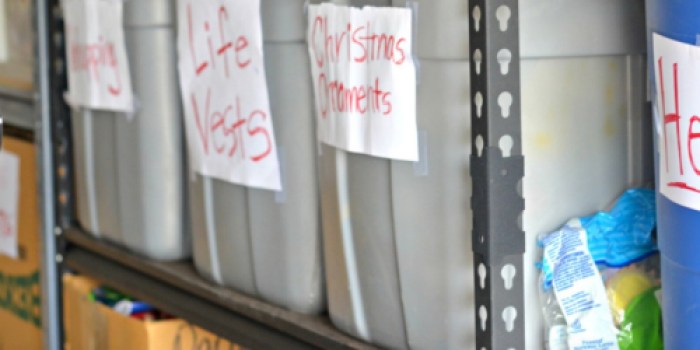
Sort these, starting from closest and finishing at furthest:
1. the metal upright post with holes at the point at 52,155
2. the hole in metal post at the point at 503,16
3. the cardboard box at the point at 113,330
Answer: the hole in metal post at the point at 503,16 → the cardboard box at the point at 113,330 → the metal upright post with holes at the point at 52,155

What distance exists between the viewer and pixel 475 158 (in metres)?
1.03

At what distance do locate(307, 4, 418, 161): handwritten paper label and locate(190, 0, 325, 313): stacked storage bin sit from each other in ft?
0.25

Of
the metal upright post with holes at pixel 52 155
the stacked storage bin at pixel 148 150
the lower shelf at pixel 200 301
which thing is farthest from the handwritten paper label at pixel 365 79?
the metal upright post with holes at pixel 52 155

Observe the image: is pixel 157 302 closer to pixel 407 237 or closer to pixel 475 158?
pixel 407 237

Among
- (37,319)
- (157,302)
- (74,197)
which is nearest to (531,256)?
(157,302)

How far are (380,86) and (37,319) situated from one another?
1.35 meters

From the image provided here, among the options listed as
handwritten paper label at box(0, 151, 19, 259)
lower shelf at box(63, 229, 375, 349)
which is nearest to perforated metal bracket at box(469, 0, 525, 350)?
lower shelf at box(63, 229, 375, 349)

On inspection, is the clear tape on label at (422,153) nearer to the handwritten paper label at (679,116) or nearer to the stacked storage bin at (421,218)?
the stacked storage bin at (421,218)

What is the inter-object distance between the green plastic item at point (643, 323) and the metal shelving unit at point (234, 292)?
0.14 meters

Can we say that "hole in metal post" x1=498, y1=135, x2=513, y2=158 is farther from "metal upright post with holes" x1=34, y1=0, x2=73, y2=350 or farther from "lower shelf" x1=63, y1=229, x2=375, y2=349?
"metal upright post with holes" x1=34, y1=0, x2=73, y2=350

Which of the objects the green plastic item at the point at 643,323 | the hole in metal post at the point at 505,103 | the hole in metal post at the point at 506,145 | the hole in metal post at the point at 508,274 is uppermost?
the hole in metal post at the point at 505,103

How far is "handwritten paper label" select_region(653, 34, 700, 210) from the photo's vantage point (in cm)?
Result: 89

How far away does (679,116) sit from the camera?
0.91m

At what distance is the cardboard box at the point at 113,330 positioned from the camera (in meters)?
1.71
